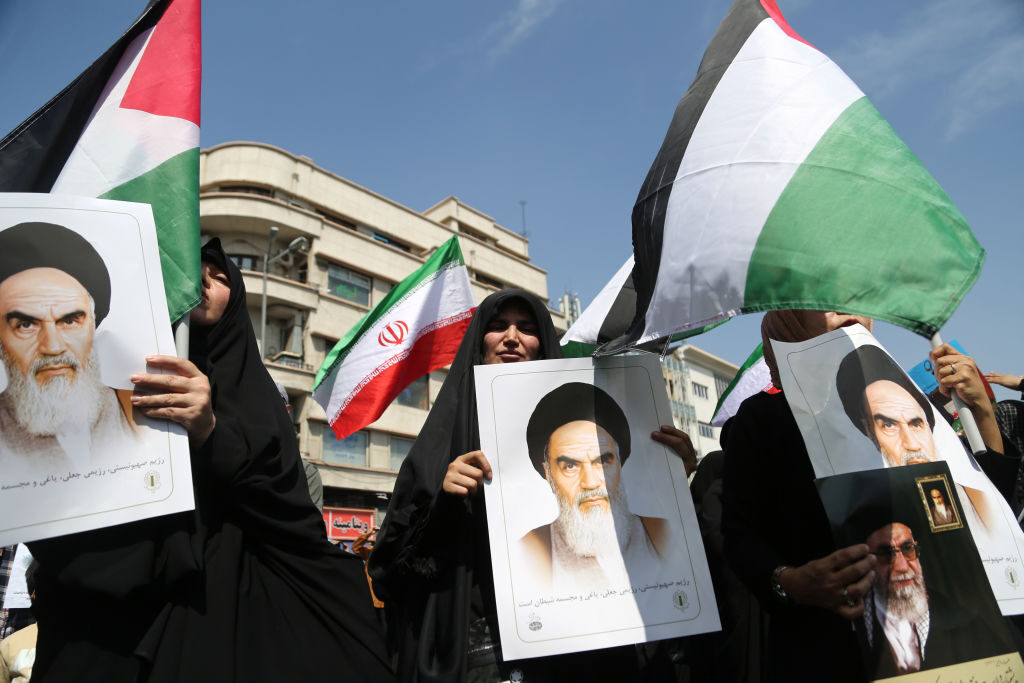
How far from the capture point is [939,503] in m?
1.51

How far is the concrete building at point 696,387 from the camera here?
Answer: 44.2m

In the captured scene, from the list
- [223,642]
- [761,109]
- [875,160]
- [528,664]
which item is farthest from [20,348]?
[875,160]

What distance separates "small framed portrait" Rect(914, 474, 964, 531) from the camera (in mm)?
1491

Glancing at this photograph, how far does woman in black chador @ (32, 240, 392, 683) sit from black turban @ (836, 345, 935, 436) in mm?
1371

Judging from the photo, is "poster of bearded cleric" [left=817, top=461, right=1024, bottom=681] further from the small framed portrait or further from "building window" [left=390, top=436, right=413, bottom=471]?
"building window" [left=390, top=436, right=413, bottom=471]

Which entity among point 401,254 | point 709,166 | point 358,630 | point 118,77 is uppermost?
point 401,254

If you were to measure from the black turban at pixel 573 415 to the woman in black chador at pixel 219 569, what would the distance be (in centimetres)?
Result: 65

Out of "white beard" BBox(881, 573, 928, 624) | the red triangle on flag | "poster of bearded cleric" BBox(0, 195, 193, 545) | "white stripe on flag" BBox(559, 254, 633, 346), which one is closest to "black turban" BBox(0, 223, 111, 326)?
"poster of bearded cleric" BBox(0, 195, 193, 545)

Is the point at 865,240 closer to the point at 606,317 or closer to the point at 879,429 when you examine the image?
the point at 879,429

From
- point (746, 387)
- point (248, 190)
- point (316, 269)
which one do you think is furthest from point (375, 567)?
point (248, 190)

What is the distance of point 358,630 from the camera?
1908mm

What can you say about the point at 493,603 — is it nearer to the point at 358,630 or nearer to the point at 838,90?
the point at 358,630

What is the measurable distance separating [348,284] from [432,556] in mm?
23707

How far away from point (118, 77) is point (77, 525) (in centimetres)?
135
